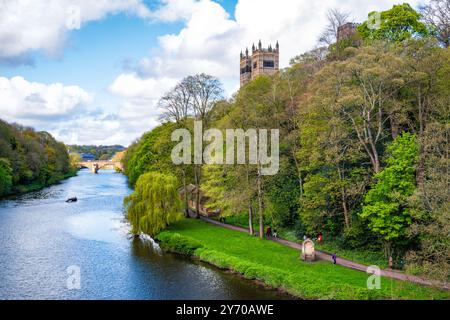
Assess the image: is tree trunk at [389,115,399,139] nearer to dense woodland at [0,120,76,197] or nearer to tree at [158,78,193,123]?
tree at [158,78,193,123]

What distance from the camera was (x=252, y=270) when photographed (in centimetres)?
2475

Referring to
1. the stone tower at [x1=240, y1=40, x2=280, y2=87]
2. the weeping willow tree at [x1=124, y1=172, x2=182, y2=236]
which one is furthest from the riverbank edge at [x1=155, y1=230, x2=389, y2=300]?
the stone tower at [x1=240, y1=40, x2=280, y2=87]

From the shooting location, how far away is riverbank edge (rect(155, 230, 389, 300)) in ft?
66.5

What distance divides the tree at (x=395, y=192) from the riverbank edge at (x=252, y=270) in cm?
510

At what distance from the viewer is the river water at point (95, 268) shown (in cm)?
2239

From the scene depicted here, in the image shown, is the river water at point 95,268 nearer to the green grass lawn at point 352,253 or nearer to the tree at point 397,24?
the green grass lawn at point 352,253

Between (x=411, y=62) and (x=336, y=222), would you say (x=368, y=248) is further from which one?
(x=411, y=62)

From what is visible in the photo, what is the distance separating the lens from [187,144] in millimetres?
42812

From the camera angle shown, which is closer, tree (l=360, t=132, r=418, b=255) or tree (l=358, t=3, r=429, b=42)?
tree (l=360, t=132, r=418, b=255)

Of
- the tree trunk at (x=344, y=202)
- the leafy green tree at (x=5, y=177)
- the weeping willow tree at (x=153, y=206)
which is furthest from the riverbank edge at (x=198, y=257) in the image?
the leafy green tree at (x=5, y=177)

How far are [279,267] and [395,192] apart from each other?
787 cm

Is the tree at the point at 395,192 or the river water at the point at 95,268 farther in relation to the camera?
the tree at the point at 395,192

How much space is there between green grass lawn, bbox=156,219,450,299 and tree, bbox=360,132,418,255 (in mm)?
3114
